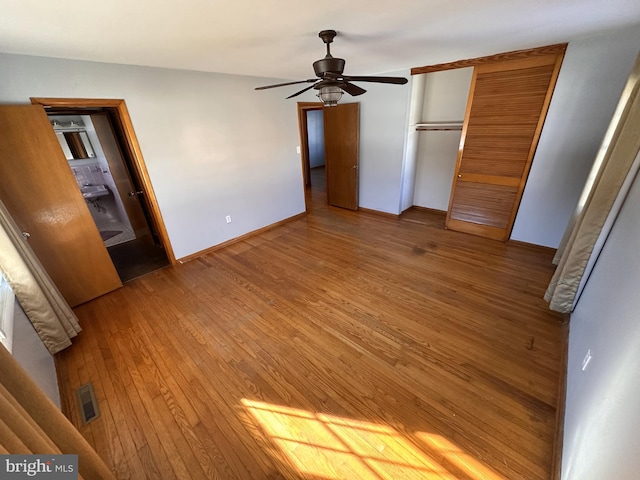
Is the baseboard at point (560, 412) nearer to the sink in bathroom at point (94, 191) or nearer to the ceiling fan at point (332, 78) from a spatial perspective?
the ceiling fan at point (332, 78)

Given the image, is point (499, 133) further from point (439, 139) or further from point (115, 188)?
point (115, 188)

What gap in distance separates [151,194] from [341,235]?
2600 mm

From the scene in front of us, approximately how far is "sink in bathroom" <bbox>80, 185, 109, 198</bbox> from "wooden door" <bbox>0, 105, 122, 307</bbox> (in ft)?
7.81

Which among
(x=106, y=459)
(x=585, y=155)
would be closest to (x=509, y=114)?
(x=585, y=155)

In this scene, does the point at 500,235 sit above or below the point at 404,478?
above

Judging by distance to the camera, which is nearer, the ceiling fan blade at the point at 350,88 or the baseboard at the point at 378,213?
the ceiling fan blade at the point at 350,88

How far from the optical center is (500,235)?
3541mm

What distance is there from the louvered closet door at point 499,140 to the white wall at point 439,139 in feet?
2.42

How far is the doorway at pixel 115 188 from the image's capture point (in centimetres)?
320

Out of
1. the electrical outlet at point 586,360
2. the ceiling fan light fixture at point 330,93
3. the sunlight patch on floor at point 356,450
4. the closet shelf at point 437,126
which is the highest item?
the ceiling fan light fixture at point 330,93

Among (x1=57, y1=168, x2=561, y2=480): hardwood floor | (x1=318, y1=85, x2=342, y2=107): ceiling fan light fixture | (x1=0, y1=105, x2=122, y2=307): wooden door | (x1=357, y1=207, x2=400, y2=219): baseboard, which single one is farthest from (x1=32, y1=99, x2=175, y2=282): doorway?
(x1=357, y1=207, x2=400, y2=219): baseboard

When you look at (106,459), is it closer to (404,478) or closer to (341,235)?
(404,478)

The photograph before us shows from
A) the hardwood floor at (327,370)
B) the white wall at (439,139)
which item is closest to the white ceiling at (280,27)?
the white wall at (439,139)

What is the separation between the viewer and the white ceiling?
1437mm
